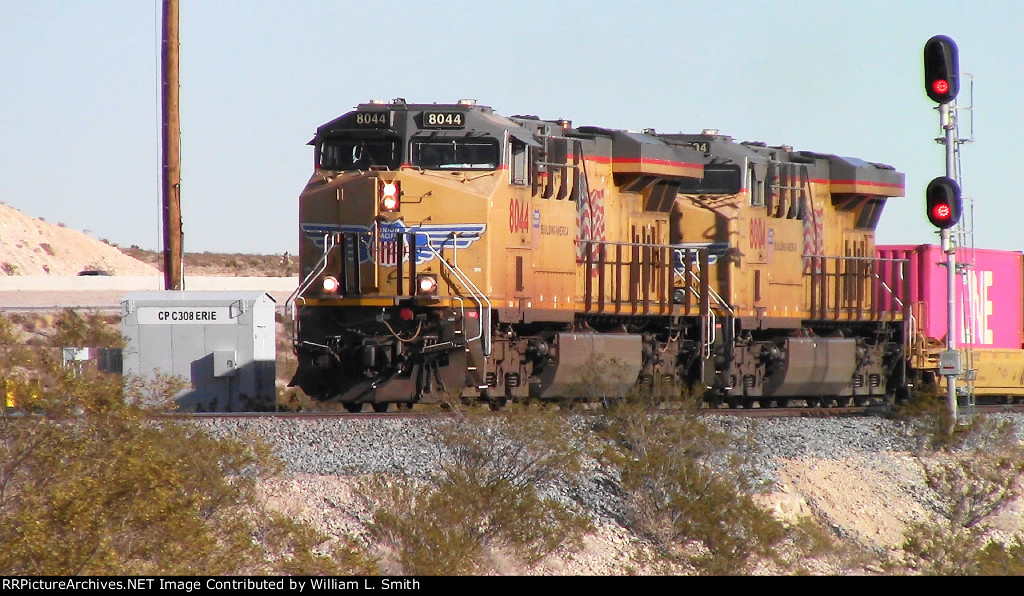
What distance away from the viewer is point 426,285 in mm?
17969

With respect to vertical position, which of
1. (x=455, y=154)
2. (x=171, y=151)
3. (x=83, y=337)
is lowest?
(x=83, y=337)

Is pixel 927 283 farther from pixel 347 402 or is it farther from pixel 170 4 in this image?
pixel 170 4

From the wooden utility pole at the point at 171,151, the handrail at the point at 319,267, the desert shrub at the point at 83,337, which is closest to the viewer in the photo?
the handrail at the point at 319,267

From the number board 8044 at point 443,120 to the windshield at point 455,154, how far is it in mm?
195

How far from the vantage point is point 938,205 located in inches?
742

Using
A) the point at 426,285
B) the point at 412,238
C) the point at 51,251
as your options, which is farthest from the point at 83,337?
the point at 51,251

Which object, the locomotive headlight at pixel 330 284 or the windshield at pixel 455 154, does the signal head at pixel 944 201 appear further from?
the locomotive headlight at pixel 330 284

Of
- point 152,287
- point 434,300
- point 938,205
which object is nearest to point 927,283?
point 938,205

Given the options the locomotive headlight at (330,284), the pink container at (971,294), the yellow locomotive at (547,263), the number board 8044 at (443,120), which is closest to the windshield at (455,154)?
the yellow locomotive at (547,263)

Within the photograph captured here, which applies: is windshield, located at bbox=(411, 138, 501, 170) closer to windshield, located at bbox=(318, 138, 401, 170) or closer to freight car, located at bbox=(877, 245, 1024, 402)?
windshield, located at bbox=(318, 138, 401, 170)

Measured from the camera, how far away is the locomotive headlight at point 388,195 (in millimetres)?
18016

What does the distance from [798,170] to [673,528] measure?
10941mm

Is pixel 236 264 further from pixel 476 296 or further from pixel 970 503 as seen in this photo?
pixel 970 503

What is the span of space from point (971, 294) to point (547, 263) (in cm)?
1103
